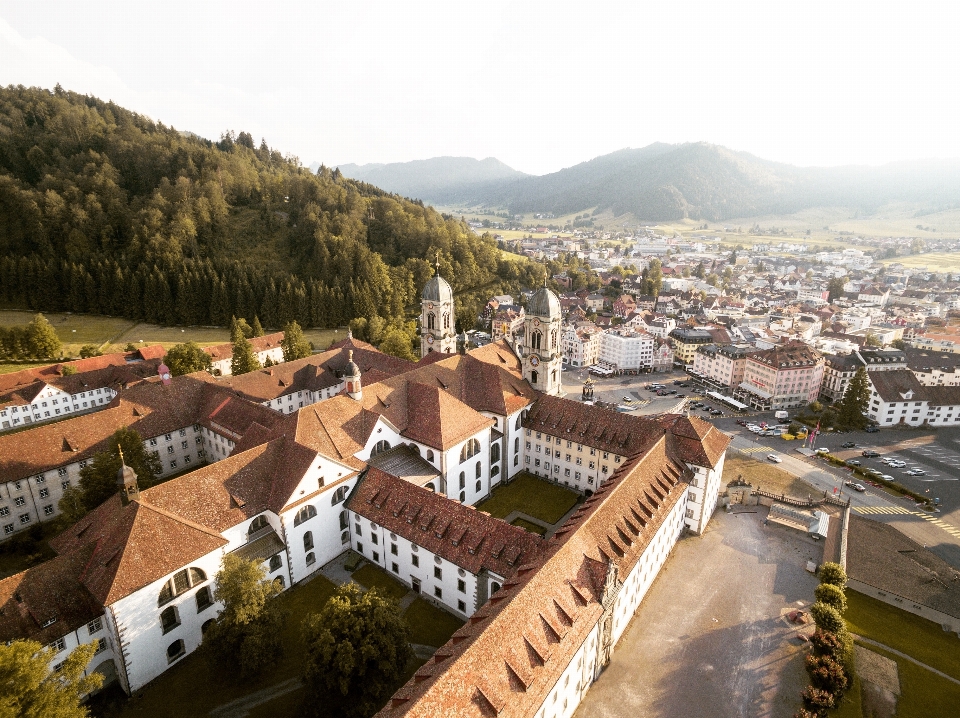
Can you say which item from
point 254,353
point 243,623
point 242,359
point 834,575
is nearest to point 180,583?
point 243,623

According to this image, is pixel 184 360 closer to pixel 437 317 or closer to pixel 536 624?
pixel 437 317

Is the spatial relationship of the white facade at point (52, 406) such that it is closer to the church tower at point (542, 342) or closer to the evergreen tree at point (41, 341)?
the evergreen tree at point (41, 341)

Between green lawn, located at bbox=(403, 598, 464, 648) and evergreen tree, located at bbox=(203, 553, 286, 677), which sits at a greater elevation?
evergreen tree, located at bbox=(203, 553, 286, 677)

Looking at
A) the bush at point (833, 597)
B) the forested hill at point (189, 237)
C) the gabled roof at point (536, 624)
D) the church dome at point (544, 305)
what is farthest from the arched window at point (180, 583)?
the forested hill at point (189, 237)

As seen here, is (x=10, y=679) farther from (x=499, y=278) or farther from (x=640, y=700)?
(x=499, y=278)

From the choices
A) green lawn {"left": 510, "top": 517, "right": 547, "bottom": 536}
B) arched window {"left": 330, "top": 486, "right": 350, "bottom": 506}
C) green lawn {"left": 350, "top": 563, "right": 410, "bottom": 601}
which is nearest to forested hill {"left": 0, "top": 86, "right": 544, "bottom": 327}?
green lawn {"left": 510, "top": 517, "right": 547, "bottom": 536}

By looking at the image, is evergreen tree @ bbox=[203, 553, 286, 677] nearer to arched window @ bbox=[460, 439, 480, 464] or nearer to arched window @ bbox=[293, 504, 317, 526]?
arched window @ bbox=[293, 504, 317, 526]

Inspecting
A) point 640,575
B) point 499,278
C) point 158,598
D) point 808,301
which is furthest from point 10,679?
point 808,301
